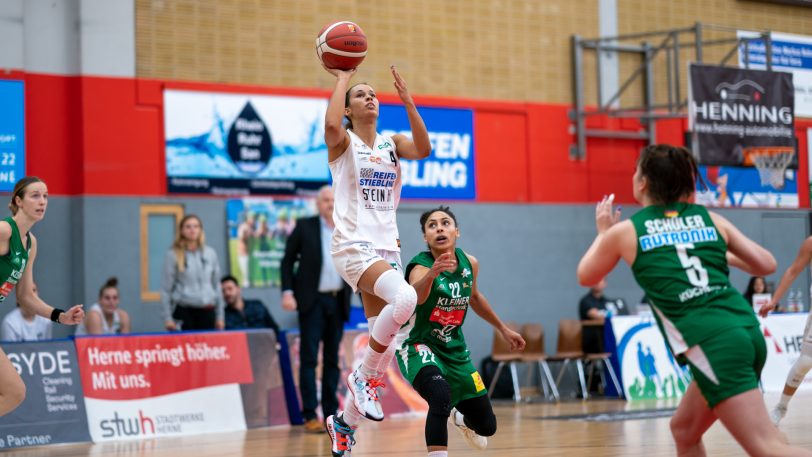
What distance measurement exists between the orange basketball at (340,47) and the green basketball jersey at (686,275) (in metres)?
2.68

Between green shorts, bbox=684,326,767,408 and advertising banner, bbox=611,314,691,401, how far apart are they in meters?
9.93

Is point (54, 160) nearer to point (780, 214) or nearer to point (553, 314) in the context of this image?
point (553, 314)

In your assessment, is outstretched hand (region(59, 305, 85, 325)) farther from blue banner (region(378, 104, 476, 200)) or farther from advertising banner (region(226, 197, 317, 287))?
blue banner (region(378, 104, 476, 200))

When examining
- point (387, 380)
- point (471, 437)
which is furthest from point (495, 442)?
point (387, 380)

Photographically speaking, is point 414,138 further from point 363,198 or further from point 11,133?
point 11,133

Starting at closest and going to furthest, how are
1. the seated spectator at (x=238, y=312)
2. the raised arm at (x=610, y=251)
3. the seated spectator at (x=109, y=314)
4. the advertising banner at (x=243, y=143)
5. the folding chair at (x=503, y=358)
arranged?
the raised arm at (x=610, y=251), the seated spectator at (x=109, y=314), the seated spectator at (x=238, y=312), the advertising banner at (x=243, y=143), the folding chair at (x=503, y=358)

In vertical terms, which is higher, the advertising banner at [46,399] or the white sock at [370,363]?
the white sock at [370,363]

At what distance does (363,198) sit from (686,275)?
8.52 ft

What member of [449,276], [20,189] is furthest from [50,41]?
[449,276]

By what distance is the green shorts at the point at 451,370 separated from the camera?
20.1 feet

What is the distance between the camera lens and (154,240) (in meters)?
14.1

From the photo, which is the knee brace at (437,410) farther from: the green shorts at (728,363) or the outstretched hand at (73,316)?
the outstretched hand at (73,316)

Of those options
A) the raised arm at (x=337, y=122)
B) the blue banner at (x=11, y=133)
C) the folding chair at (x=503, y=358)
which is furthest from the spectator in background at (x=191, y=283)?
the raised arm at (x=337, y=122)

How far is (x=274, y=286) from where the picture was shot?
14641 mm
